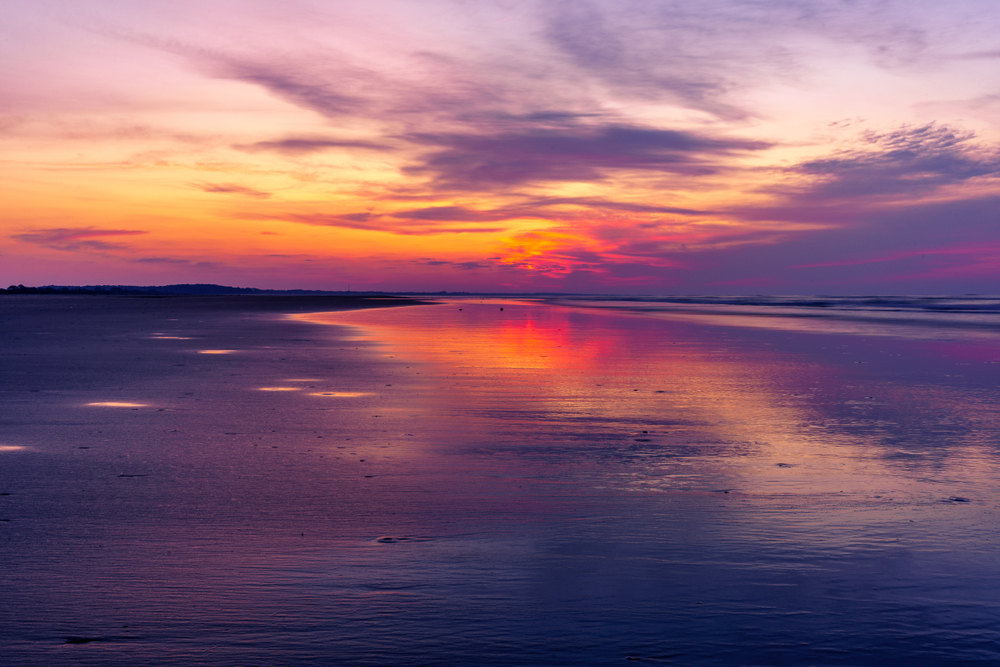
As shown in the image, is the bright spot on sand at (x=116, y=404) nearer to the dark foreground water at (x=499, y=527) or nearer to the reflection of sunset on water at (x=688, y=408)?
the dark foreground water at (x=499, y=527)

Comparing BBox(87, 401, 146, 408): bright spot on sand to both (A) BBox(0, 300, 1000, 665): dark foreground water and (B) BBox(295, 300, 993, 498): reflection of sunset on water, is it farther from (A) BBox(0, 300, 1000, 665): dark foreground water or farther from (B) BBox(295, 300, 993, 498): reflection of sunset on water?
(B) BBox(295, 300, 993, 498): reflection of sunset on water

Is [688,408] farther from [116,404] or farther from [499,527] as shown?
[116,404]

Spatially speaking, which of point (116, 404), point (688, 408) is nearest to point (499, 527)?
point (688, 408)

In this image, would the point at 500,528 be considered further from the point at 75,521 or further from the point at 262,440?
the point at 262,440

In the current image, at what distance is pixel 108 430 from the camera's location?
9.06m

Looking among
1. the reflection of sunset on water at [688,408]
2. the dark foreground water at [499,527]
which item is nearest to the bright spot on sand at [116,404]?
the dark foreground water at [499,527]

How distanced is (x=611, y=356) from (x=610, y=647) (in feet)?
51.7

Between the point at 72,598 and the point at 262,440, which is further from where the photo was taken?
the point at 262,440

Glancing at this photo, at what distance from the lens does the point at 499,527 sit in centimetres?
536

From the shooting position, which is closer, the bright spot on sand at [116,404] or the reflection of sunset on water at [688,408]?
the reflection of sunset on water at [688,408]

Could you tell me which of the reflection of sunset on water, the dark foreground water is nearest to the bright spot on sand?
the dark foreground water

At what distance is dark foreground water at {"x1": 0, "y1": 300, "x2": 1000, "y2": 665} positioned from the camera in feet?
12.0

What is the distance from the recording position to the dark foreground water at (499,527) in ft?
12.0

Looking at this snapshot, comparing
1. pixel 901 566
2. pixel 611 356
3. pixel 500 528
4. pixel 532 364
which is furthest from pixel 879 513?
pixel 611 356
